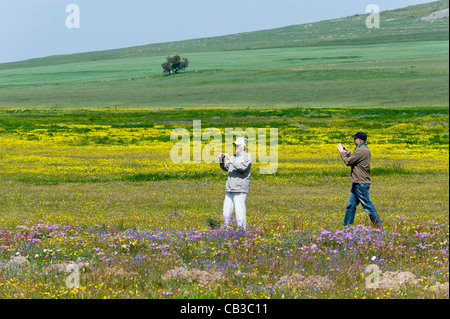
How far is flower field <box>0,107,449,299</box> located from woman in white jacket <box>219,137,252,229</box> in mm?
532

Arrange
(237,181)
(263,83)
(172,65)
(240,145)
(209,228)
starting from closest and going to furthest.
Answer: (240,145) → (237,181) → (209,228) → (263,83) → (172,65)

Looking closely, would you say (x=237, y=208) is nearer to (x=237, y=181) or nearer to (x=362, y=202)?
(x=237, y=181)

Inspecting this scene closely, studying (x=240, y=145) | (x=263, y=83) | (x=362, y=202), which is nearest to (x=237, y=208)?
(x=240, y=145)

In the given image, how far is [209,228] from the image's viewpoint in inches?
531

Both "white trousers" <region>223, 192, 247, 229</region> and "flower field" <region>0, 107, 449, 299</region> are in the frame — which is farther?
"white trousers" <region>223, 192, 247, 229</region>

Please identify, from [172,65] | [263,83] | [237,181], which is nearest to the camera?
[237,181]

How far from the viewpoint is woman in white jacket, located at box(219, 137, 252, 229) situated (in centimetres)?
1293

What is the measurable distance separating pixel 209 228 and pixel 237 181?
1256 mm

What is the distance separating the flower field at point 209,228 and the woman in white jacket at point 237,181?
53cm

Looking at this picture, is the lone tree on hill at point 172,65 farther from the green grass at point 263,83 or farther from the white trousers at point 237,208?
the white trousers at point 237,208

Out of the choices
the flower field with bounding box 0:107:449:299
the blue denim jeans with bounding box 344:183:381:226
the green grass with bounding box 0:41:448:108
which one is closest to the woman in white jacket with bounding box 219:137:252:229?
the flower field with bounding box 0:107:449:299

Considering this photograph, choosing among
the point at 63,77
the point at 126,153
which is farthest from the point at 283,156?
the point at 63,77

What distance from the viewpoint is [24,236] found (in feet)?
42.4

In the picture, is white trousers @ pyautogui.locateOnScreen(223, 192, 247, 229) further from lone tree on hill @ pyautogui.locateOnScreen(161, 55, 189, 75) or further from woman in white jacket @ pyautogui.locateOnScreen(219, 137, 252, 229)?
lone tree on hill @ pyautogui.locateOnScreen(161, 55, 189, 75)
